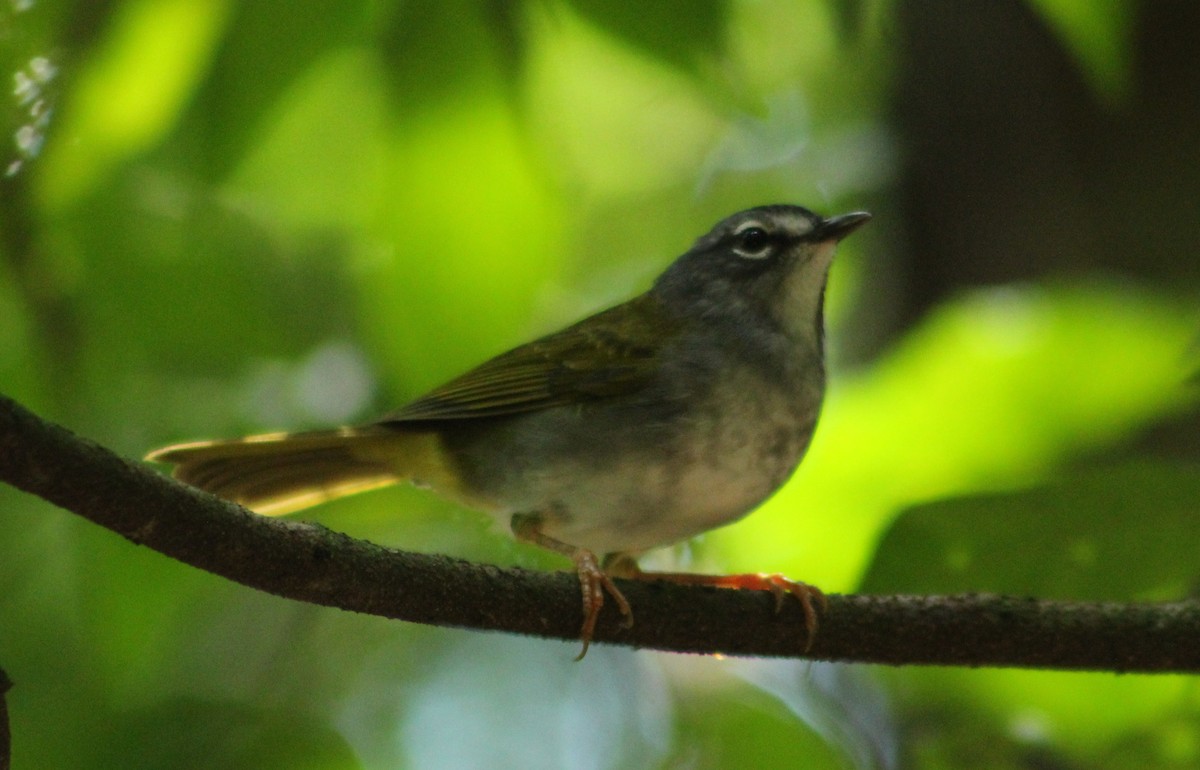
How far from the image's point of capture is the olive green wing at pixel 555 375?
4234 millimetres

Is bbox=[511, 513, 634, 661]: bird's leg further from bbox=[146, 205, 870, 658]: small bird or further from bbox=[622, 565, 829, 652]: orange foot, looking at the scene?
bbox=[622, 565, 829, 652]: orange foot

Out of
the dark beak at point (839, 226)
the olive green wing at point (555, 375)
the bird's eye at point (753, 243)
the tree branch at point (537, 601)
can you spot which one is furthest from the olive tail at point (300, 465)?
the dark beak at point (839, 226)

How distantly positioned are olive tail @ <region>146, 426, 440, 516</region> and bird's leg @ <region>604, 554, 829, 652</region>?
824mm

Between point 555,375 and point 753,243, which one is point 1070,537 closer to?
point 555,375

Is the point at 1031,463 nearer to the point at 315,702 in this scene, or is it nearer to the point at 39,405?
the point at 39,405

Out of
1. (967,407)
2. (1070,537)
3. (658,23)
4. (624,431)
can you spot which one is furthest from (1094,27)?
(624,431)

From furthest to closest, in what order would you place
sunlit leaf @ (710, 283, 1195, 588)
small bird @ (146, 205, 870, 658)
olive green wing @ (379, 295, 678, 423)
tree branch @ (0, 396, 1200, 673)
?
olive green wing @ (379, 295, 678, 423)
sunlit leaf @ (710, 283, 1195, 588)
small bird @ (146, 205, 870, 658)
tree branch @ (0, 396, 1200, 673)

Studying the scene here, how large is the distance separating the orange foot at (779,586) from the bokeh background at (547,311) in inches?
5.7

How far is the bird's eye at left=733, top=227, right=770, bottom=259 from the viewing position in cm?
480

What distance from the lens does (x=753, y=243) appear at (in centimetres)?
484

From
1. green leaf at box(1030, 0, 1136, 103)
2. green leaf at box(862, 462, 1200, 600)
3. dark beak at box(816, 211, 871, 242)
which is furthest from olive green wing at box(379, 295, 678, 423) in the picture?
green leaf at box(1030, 0, 1136, 103)

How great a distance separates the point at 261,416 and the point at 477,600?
109 inches

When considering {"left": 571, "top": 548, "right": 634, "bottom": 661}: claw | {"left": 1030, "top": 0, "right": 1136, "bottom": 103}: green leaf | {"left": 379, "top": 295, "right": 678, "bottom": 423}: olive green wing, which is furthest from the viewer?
{"left": 379, "top": 295, "right": 678, "bottom": 423}: olive green wing

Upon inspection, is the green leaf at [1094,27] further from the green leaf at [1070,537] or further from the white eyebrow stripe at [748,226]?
the white eyebrow stripe at [748,226]
